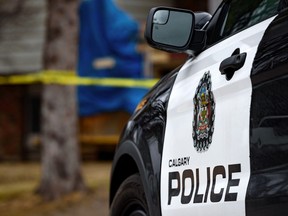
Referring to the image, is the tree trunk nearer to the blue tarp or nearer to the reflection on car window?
the blue tarp

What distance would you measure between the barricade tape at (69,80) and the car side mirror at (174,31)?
6.12m

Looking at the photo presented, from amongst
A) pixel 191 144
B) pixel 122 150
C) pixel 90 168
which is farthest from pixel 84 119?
pixel 191 144

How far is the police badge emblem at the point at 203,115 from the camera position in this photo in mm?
3127

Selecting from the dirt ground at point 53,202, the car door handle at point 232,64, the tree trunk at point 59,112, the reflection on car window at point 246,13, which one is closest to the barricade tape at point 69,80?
the tree trunk at point 59,112

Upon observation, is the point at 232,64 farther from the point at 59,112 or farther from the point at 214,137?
the point at 59,112

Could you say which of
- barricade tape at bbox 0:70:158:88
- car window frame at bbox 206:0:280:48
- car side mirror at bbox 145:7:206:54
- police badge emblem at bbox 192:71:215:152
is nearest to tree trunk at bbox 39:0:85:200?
barricade tape at bbox 0:70:158:88

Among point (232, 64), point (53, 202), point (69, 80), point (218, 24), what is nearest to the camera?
point (232, 64)

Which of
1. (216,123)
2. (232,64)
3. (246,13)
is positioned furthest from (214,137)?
(246,13)

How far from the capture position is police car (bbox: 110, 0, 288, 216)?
8.69 feet

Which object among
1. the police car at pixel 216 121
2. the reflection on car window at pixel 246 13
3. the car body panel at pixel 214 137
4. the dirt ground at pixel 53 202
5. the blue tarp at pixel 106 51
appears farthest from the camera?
the blue tarp at pixel 106 51

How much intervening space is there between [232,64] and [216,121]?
0.27m

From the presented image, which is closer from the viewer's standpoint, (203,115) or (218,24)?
(203,115)

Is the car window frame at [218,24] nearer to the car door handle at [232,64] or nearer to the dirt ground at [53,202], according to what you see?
the car door handle at [232,64]

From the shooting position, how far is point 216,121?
3.06 metres
